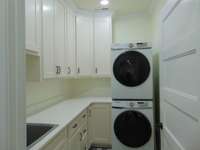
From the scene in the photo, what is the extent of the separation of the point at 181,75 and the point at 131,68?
151cm

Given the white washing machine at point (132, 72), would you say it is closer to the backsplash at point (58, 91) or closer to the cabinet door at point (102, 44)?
the cabinet door at point (102, 44)

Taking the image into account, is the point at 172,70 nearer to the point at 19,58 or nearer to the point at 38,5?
the point at 19,58

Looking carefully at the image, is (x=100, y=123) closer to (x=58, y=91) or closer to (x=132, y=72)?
(x=58, y=91)

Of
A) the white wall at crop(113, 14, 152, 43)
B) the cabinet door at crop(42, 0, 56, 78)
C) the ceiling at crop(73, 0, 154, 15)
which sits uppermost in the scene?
the ceiling at crop(73, 0, 154, 15)

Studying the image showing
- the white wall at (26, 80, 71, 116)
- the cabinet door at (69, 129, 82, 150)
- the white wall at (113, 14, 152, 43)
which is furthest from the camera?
the white wall at (113, 14, 152, 43)

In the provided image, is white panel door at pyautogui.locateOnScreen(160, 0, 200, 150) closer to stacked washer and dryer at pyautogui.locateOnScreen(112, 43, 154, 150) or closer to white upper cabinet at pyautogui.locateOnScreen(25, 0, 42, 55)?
stacked washer and dryer at pyautogui.locateOnScreen(112, 43, 154, 150)

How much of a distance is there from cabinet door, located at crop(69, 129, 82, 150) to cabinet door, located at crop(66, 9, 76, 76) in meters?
1.08

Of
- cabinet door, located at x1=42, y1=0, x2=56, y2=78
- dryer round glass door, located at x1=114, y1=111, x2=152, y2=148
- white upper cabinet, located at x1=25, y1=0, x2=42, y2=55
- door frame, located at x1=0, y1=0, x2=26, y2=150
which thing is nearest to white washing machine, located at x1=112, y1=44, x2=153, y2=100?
dryer round glass door, located at x1=114, y1=111, x2=152, y2=148

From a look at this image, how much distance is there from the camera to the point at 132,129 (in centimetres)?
259

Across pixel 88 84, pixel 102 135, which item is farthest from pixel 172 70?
pixel 88 84

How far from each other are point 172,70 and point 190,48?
1.28ft

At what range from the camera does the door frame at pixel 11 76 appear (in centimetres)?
55

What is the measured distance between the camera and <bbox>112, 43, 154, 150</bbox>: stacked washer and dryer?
8.36 ft

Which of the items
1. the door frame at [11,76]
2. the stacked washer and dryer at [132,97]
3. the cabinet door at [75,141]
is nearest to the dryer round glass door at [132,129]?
the stacked washer and dryer at [132,97]
